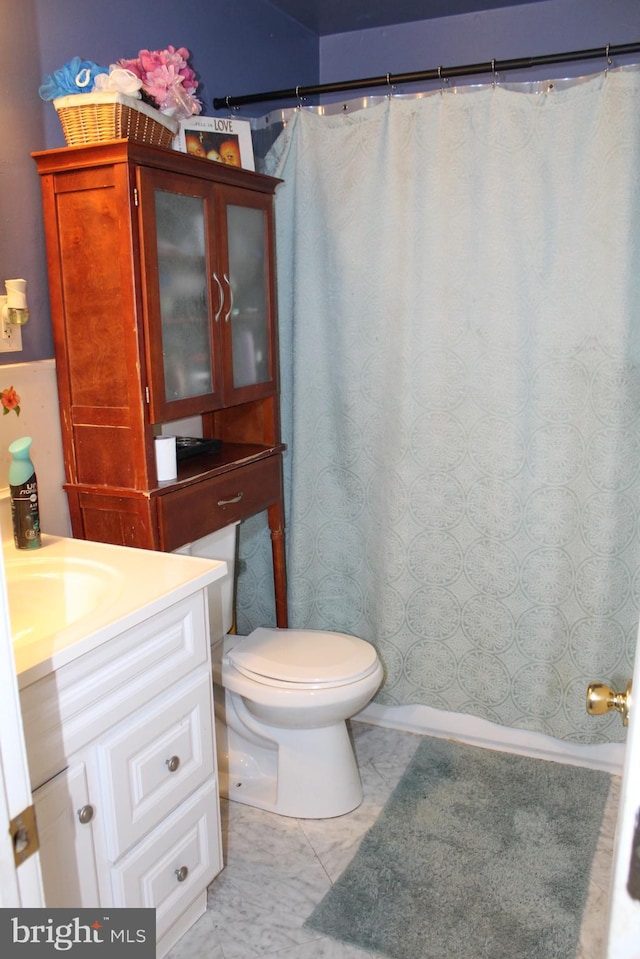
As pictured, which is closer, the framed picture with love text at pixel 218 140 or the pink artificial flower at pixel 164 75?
the pink artificial flower at pixel 164 75

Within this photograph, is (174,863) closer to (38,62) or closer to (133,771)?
(133,771)

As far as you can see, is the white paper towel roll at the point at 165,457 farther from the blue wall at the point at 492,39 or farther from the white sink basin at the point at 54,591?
the blue wall at the point at 492,39

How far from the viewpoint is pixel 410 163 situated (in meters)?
2.19

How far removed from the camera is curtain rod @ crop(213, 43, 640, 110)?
1958 millimetres

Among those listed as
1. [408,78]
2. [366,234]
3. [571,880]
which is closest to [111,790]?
[571,880]

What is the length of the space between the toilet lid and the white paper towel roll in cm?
55

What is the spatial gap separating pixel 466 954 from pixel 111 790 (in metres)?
0.83

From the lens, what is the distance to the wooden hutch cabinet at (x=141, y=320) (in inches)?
67.7

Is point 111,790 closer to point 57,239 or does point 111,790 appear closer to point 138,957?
point 138,957

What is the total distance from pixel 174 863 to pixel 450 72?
1970 mm

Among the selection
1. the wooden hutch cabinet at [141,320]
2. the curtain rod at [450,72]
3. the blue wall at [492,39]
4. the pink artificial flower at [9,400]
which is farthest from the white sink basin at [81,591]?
the blue wall at [492,39]

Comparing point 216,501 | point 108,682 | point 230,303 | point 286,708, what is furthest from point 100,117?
point 286,708

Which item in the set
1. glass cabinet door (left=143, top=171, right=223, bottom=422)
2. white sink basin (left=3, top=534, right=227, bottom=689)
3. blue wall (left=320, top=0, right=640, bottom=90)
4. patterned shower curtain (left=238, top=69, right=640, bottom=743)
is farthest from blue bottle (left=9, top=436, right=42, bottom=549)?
blue wall (left=320, top=0, right=640, bottom=90)

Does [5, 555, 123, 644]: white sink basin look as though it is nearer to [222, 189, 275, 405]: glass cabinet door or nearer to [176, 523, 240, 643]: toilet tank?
[176, 523, 240, 643]: toilet tank
